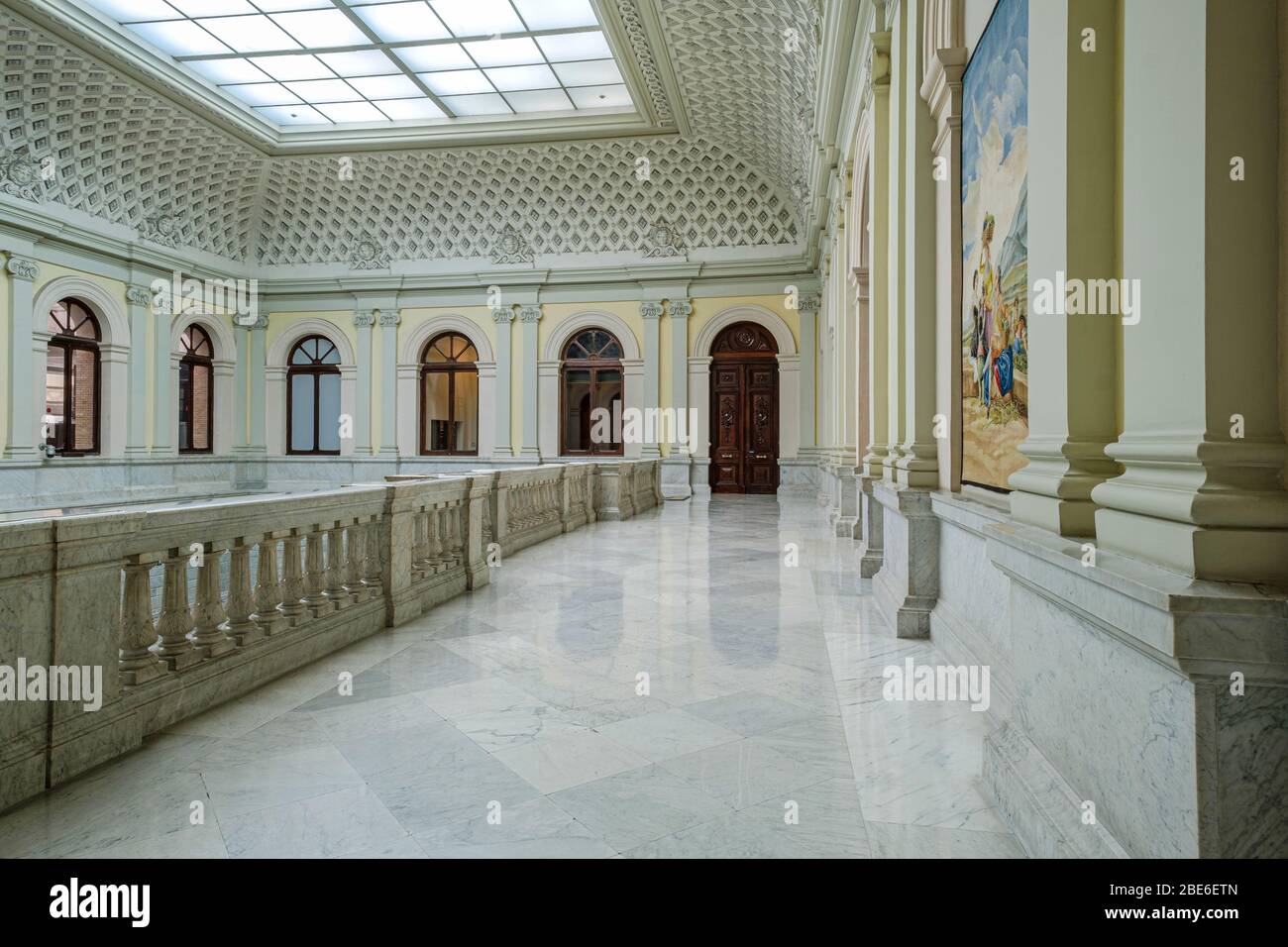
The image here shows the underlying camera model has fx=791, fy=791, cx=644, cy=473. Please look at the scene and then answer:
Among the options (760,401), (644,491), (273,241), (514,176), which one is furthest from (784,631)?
(273,241)

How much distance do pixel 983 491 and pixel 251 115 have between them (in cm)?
1716

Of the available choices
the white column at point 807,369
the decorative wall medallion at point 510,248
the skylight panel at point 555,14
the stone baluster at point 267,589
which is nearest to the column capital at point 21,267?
the decorative wall medallion at point 510,248

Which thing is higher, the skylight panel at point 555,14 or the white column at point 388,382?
the skylight panel at point 555,14

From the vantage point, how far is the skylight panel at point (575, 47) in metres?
13.0

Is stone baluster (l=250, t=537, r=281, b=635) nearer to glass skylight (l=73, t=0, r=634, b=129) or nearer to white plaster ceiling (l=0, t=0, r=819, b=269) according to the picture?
white plaster ceiling (l=0, t=0, r=819, b=269)

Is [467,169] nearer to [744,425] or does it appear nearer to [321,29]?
[321,29]

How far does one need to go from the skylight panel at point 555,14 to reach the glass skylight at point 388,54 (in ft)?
0.05

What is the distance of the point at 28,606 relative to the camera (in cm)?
280

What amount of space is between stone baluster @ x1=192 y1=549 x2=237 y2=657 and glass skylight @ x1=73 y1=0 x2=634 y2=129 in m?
11.0

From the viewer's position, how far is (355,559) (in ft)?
17.0

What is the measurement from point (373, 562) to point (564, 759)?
2792 mm

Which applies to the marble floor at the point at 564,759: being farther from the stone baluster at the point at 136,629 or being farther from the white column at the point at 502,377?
the white column at the point at 502,377

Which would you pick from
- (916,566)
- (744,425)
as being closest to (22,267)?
(744,425)

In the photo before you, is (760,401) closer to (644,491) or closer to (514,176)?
(644,491)
